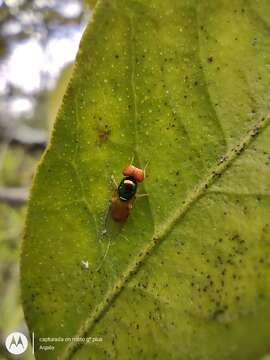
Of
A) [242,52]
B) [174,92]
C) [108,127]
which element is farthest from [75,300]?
[242,52]

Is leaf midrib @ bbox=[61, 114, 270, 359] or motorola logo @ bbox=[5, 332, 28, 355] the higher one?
leaf midrib @ bbox=[61, 114, 270, 359]

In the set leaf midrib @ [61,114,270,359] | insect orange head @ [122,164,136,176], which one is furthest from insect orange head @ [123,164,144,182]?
leaf midrib @ [61,114,270,359]

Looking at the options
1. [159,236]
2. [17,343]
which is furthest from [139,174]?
[17,343]

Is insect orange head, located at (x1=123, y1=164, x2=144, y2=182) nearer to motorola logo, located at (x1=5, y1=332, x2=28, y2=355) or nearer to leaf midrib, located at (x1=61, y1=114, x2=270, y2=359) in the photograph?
leaf midrib, located at (x1=61, y1=114, x2=270, y2=359)

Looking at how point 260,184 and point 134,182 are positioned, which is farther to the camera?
point 134,182

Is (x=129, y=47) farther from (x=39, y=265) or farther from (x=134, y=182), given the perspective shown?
(x=39, y=265)

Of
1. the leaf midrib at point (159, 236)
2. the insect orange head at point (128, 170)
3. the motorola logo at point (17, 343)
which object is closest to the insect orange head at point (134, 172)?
the insect orange head at point (128, 170)
